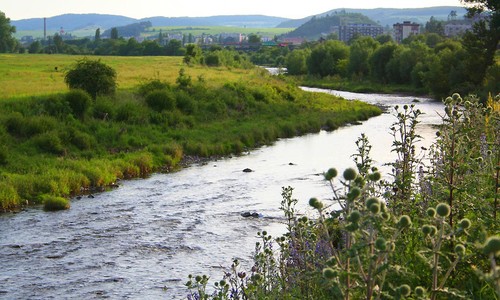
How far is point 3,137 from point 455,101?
24071mm

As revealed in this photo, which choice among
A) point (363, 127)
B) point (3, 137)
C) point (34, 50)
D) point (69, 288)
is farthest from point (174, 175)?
point (34, 50)

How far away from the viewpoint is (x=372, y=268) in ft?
12.1

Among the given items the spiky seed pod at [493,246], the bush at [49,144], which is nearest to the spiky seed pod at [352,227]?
the spiky seed pod at [493,246]

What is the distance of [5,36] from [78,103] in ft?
338

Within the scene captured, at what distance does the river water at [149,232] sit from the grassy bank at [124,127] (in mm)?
1598

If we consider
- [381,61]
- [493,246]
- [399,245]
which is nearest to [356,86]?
[381,61]

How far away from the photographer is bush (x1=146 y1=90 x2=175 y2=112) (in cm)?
3891

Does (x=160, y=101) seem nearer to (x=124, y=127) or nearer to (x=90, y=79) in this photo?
(x=90, y=79)

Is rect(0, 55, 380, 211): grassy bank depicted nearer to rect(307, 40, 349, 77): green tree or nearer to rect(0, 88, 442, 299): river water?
rect(0, 88, 442, 299): river water

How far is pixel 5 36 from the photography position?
420ft

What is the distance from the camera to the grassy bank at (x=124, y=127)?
2512cm

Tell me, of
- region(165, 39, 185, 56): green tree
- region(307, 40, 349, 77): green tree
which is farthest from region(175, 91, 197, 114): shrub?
region(165, 39, 185, 56): green tree

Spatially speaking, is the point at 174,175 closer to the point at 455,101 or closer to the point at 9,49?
the point at 455,101

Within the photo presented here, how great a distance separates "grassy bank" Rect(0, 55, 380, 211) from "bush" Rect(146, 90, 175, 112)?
0.19 ft
